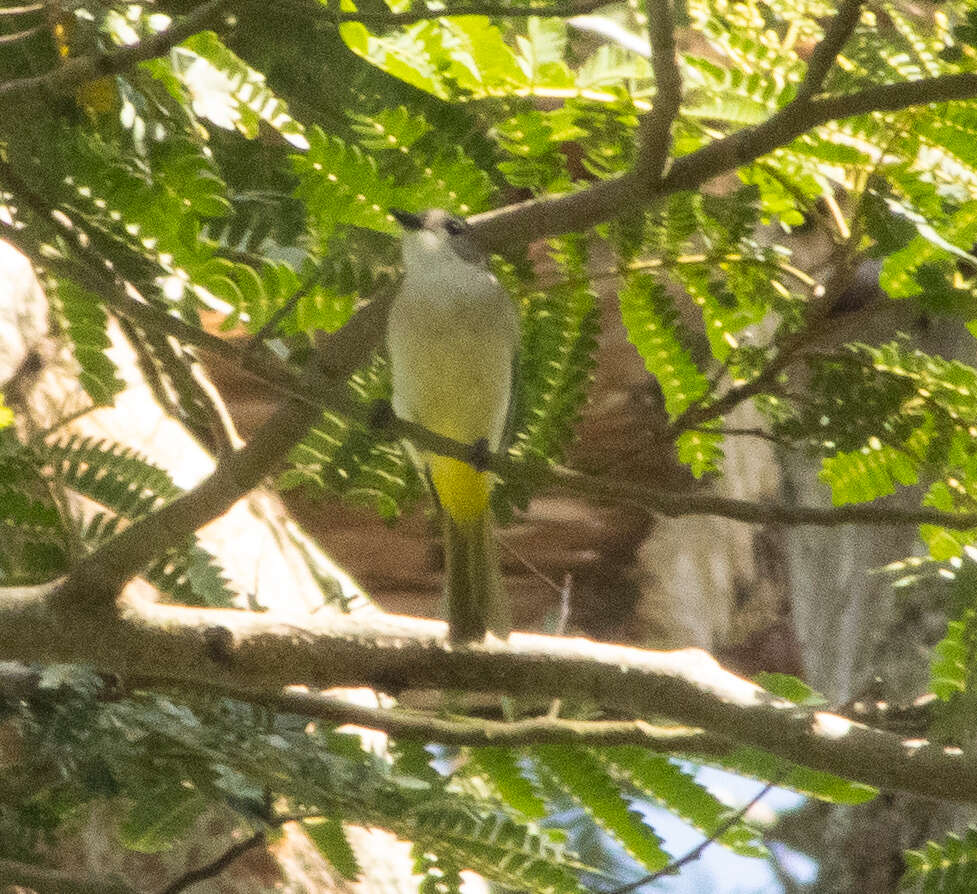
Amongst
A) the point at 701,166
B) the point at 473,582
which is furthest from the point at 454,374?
the point at 701,166

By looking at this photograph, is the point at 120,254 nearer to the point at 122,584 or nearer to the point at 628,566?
the point at 122,584

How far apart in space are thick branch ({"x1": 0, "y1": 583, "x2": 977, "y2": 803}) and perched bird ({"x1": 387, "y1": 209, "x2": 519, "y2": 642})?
0.39 m

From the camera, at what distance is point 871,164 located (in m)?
2.04

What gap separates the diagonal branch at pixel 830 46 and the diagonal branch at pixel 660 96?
0.17 meters

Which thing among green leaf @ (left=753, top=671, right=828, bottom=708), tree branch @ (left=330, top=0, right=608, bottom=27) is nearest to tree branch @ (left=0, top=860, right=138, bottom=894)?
green leaf @ (left=753, top=671, right=828, bottom=708)

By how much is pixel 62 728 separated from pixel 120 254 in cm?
91

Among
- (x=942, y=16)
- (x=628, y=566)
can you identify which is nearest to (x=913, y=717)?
(x=942, y=16)

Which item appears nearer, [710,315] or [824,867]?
[710,315]

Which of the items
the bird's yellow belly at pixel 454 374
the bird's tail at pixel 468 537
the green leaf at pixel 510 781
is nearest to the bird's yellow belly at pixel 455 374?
the bird's yellow belly at pixel 454 374

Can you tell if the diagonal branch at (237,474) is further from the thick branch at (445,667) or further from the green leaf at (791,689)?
the green leaf at (791,689)

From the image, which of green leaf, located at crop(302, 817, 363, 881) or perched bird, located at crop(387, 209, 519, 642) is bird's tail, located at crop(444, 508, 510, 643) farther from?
green leaf, located at crop(302, 817, 363, 881)

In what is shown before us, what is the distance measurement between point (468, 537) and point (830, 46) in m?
1.90

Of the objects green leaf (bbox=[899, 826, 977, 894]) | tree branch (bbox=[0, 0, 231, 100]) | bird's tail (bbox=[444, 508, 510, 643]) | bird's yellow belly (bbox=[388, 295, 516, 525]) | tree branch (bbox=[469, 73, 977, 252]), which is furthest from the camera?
bird's yellow belly (bbox=[388, 295, 516, 525])

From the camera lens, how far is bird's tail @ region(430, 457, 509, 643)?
2.87 metres
